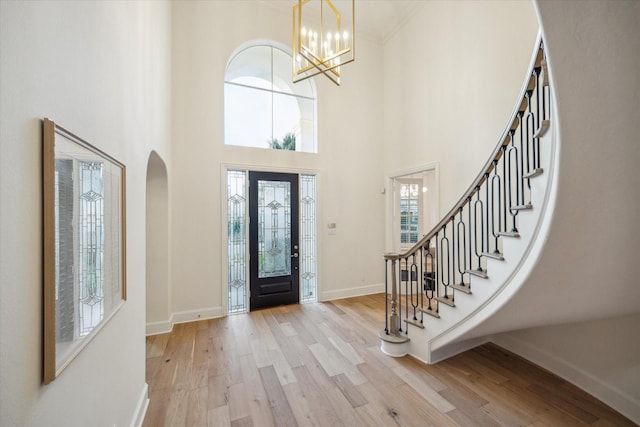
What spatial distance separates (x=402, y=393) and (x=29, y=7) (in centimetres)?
313

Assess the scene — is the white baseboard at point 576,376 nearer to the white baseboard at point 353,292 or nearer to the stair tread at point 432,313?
the stair tread at point 432,313

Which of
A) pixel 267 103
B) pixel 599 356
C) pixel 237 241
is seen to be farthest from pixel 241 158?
pixel 599 356

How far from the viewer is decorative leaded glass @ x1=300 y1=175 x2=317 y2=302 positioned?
4.79m

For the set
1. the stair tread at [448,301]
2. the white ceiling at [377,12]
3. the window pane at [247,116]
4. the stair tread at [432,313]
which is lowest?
the stair tread at [432,313]

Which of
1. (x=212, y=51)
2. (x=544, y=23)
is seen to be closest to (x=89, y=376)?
(x=544, y=23)

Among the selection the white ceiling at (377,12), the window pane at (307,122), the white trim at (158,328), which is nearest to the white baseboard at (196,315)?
the white trim at (158,328)

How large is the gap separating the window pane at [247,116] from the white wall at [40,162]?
230 cm

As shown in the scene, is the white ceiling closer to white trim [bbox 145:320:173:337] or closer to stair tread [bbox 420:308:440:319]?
stair tread [bbox 420:308:440:319]

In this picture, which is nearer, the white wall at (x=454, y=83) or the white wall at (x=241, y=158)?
the white wall at (x=454, y=83)

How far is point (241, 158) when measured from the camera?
433 centimetres

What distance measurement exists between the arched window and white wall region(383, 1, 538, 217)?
165cm

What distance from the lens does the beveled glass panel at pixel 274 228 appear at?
4469 millimetres

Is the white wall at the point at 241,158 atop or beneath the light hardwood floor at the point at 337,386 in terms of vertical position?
atop

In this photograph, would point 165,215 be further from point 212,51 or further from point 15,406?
point 15,406
